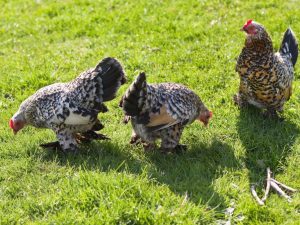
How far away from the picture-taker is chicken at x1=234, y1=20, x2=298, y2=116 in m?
6.14

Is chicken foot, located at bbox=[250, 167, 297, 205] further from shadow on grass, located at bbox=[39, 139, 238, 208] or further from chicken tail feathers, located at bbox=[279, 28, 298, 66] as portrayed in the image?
chicken tail feathers, located at bbox=[279, 28, 298, 66]

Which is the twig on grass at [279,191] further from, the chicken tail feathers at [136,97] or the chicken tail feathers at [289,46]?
the chicken tail feathers at [289,46]

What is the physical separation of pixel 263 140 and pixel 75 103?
7.85ft

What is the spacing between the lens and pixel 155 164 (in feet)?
19.1

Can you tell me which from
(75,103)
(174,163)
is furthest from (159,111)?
(75,103)

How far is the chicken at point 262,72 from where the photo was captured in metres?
6.14

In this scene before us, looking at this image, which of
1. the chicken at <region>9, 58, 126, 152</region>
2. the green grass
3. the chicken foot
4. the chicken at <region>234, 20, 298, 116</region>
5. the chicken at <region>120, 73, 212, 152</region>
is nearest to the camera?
the green grass

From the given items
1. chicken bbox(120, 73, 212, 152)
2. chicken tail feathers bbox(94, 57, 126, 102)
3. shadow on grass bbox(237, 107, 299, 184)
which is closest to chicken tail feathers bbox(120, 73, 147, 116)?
chicken bbox(120, 73, 212, 152)

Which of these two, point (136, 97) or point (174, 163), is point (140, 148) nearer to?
point (174, 163)

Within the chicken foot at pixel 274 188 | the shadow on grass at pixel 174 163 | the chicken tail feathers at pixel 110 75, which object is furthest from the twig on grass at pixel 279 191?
the chicken tail feathers at pixel 110 75

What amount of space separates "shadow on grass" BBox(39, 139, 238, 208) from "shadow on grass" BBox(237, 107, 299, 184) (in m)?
0.26

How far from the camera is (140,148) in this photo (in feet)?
20.3

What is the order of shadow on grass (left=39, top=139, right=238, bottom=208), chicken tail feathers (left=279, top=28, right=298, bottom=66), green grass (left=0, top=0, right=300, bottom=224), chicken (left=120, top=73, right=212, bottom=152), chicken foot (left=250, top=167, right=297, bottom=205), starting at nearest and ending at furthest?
green grass (left=0, top=0, right=300, bottom=224), chicken foot (left=250, top=167, right=297, bottom=205), shadow on grass (left=39, top=139, right=238, bottom=208), chicken (left=120, top=73, right=212, bottom=152), chicken tail feathers (left=279, top=28, right=298, bottom=66)

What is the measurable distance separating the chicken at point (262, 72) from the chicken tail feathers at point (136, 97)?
5.15 ft
